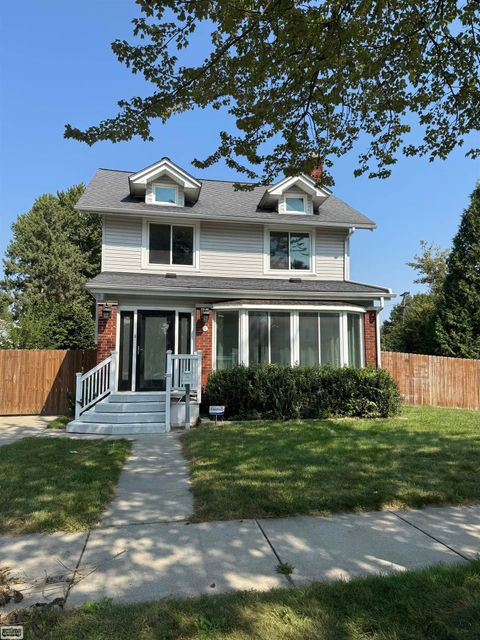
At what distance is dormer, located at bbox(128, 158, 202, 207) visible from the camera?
13188 millimetres

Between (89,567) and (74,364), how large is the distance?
10388mm

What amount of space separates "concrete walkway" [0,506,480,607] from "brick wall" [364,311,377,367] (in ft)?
27.4

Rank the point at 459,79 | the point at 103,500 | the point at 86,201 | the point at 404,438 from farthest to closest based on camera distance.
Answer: the point at 86,201 → the point at 404,438 → the point at 459,79 → the point at 103,500

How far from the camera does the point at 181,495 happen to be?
4.86 meters

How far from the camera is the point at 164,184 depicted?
13602 millimetres

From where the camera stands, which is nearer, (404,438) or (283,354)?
(404,438)

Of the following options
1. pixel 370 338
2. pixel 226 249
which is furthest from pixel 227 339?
pixel 370 338

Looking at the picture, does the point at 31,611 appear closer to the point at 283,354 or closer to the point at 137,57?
the point at 137,57

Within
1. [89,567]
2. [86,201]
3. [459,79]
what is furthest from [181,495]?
[86,201]

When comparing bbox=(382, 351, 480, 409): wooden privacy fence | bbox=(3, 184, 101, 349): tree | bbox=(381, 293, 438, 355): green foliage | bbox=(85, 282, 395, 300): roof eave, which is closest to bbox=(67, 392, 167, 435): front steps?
bbox=(85, 282, 395, 300): roof eave

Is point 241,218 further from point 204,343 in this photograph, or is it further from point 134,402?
point 134,402

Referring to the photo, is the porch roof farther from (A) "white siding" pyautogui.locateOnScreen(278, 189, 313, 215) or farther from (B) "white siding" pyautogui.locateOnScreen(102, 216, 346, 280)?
(A) "white siding" pyautogui.locateOnScreen(278, 189, 313, 215)

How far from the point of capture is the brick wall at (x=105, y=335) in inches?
444

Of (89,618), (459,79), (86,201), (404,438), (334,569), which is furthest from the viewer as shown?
(86,201)
